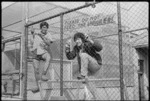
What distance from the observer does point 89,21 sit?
4.96 metres

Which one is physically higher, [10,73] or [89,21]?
[89,21]

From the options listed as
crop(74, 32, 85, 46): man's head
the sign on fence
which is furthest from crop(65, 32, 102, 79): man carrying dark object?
the sign on fence

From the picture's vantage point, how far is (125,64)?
313 inches

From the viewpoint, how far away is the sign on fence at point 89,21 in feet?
15.4

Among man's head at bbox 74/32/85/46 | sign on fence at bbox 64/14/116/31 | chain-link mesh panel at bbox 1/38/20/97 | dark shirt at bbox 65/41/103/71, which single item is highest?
sign on fence at bbox 64/14/116/31

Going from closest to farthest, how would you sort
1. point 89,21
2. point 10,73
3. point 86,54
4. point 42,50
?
point 86,54
point 89,21
point 42,50
point 10,73

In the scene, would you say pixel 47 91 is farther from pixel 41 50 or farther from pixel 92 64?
pixel 92 64

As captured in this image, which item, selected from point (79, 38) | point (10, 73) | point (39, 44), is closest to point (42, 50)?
point (39, 44)

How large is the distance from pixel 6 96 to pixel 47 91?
6.01 ft

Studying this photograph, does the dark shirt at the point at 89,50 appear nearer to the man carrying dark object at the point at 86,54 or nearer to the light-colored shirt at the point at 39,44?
the man carrying dark object at the point at 86,54

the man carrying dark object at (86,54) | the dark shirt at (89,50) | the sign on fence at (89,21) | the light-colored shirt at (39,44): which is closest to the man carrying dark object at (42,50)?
the light-colored shirt at (39,44)

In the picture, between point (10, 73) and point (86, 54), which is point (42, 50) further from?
point (10, 73)

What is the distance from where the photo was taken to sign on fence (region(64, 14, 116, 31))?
15.4 feet

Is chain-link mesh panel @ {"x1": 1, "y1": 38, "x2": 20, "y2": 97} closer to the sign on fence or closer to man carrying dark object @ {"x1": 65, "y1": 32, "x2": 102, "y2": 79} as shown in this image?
the sign on fence
